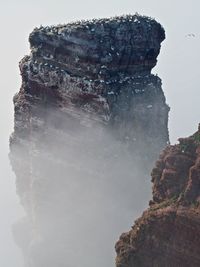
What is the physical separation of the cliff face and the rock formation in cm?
2334

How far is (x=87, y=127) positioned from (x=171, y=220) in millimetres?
29603

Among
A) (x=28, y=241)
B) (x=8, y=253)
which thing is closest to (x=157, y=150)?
(x=28, y=241)

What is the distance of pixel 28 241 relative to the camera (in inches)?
3415

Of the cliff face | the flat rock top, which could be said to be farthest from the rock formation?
the cliff face

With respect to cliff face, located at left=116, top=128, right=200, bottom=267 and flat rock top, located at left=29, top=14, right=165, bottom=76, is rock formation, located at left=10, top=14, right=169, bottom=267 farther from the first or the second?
cliff face, located at left=116, top=128, right=200, bottom=267

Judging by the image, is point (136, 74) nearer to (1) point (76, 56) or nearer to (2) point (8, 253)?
(1) point (76, 56)

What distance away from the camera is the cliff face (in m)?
40.5

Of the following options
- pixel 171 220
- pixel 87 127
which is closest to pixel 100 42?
pixel 87 127

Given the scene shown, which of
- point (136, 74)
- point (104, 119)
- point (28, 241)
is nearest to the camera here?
point (104, 119)

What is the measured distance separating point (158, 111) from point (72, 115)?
34.9 feet

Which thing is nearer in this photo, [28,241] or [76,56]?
[76,56]

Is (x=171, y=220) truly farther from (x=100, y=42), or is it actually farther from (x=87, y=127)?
(x=100, y=42)

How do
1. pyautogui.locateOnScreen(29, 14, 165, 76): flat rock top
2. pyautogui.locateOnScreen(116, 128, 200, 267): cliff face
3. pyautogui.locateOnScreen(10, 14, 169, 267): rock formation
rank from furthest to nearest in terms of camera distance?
pyautogui.locateOnScreen(10, 14, 169, 267): rock formation, pyautogui.locateOnScreen(29, 14, 165, 76): flat rock top, pyautogui.locateOnScreen(116, 128, 200, 267): cliff face

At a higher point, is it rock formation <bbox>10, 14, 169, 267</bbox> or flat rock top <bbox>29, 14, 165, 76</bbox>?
flat rock top <bbox>29, 14, 165, 76</bbox>
